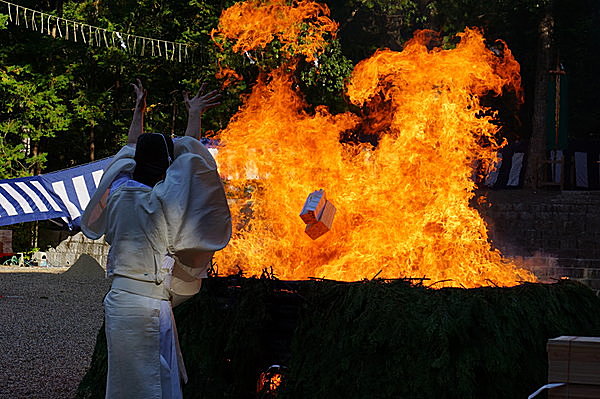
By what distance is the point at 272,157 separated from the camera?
21.9 ft

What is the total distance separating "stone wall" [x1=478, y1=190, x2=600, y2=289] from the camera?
56.7 ft

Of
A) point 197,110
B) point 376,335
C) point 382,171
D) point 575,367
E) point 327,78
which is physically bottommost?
point 575,367

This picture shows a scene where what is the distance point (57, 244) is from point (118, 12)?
7.00 metres

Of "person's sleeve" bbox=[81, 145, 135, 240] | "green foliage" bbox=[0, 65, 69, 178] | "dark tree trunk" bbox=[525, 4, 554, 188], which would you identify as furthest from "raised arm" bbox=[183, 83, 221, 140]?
"dark tree trunk" bbox=[525, 4, 554, 188]

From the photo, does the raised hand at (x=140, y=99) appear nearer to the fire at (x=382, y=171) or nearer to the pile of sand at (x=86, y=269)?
the fire at (x=382, y=171)

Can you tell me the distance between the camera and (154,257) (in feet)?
13.0

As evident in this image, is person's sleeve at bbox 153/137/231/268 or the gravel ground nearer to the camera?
person's sleeve at bbox 153/137/231/268

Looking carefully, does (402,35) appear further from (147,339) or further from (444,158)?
(147,339)

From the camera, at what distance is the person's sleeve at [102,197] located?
4297 mm

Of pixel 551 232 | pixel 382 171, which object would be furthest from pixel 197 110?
pixel 551 232

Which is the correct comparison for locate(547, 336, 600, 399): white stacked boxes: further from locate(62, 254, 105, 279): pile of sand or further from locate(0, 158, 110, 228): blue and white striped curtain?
locate(62, 254, 105, 279): pile of sand

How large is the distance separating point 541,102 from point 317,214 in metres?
20.4

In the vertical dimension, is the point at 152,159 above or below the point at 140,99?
below

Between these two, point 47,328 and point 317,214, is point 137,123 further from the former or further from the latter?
point 47,328
